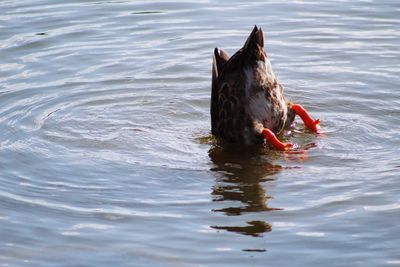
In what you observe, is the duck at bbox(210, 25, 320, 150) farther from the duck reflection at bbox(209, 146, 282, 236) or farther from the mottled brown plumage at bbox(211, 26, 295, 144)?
the duck reflection at bbox(209, 146, 282, 236)

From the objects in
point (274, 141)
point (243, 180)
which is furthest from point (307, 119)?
point (243, 180)

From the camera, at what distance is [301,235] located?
20.9 feet

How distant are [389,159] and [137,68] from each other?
400 centimetres

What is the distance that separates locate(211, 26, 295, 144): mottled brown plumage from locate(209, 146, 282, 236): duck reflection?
19cm

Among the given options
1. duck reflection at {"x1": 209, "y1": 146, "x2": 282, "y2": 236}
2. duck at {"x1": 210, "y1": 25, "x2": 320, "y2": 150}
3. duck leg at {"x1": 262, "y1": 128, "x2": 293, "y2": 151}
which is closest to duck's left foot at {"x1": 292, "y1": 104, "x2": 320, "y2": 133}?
duck at {"x1": 210, "y1": 25, "x2": 320, "y2": 150}

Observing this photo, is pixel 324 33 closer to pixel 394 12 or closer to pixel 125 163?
pixel 394 12

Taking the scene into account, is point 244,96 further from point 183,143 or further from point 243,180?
point 243,180

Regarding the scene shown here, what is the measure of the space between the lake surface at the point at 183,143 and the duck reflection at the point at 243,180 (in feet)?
0.06

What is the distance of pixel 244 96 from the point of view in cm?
862

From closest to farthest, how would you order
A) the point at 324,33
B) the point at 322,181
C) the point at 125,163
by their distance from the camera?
the point at 322,181 < the point at 125,163 < the point at 324,33

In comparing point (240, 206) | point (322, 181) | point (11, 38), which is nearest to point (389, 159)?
point (322, 181)

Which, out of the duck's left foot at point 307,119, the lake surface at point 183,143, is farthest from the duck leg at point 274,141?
the duck's left foot at point 307,119

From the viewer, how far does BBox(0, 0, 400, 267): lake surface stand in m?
6.39

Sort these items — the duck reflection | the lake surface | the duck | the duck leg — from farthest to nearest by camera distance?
the duck → the duck leg → the duck reflection → the lake surface
